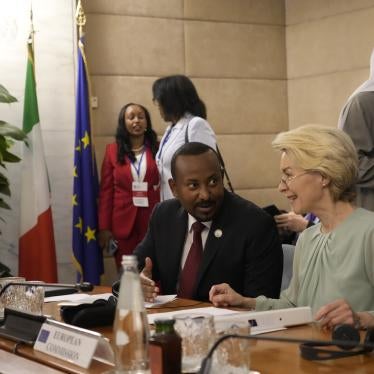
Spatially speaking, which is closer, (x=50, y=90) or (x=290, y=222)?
(x=290, y=222)

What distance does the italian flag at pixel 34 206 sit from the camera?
224 inches

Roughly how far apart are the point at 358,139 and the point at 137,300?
2181 millimetres

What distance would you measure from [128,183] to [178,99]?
2.57 ft

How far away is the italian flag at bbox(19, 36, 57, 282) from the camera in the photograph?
569cm

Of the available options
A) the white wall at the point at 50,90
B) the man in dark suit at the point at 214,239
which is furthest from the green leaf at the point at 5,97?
the man in dark suit at the point at 214,239

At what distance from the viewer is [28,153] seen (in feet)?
18.9

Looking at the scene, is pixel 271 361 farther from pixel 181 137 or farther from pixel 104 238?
pixel 104 238

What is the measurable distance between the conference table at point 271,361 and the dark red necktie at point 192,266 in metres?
0.85

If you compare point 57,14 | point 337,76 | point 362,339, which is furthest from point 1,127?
point 362,339

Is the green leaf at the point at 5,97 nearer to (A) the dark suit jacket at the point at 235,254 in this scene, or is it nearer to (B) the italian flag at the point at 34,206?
(B) the italian flag at the point at 34,206

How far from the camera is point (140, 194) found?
18.9 feet

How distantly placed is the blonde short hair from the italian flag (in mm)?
3290

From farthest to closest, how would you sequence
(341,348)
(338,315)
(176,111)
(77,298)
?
(176,111), (77,298), (338,315), (341,348)

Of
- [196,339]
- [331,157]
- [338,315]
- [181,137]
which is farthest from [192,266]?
[181,137]
